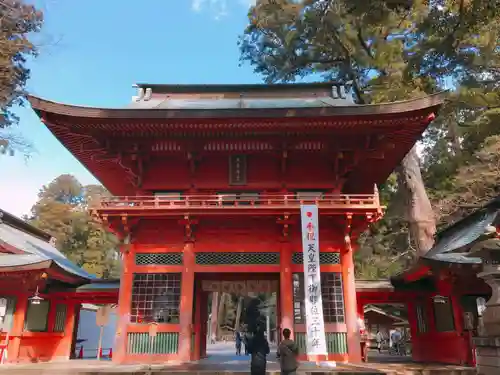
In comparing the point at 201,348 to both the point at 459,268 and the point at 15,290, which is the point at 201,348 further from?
the point at 459,268

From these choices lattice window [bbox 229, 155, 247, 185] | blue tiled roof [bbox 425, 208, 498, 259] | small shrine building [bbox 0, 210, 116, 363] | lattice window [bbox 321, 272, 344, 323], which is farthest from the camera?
small shrine building [bbox 0, 210, 116, 363]

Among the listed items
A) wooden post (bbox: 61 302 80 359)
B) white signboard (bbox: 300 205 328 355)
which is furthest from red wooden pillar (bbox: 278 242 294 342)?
wooden post (bbox: 61 302 80 359)

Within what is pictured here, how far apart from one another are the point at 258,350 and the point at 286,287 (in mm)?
4515

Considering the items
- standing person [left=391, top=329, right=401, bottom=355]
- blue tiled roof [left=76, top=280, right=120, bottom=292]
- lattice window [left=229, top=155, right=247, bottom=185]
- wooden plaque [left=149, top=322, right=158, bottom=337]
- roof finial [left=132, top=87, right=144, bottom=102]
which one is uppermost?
roof finial [left=132, top=87, right=144, bottom=102]

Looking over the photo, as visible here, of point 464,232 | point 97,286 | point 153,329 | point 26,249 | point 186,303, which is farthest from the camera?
point 26,249

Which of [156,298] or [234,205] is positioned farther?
[156,298]

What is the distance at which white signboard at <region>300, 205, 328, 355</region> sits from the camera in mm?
10781

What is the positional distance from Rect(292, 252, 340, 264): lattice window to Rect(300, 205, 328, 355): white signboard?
122 cm

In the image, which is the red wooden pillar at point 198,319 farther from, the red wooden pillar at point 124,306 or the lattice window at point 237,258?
the red wooden pillar at point 124,306

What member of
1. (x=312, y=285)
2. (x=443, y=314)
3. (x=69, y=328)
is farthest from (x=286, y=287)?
(x=69, y=328)

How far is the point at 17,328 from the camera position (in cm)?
1458

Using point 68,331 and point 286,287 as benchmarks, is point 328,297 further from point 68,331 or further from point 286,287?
point 68,331

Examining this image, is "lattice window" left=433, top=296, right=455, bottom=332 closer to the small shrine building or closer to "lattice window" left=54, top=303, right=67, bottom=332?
the small shrine building

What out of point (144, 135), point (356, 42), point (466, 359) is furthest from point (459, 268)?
point (356, 42)
